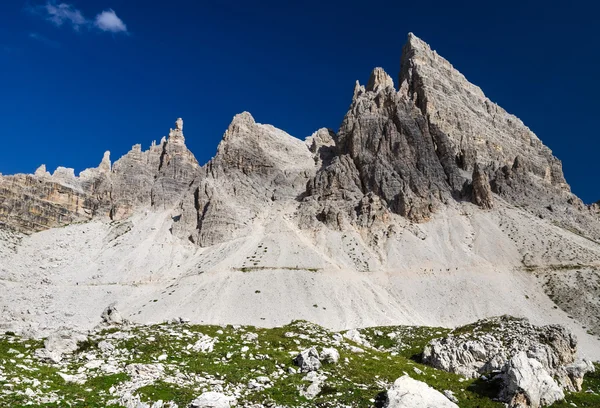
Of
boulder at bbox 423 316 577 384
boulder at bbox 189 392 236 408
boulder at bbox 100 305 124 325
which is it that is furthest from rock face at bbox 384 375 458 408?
boulder at bbox 100 305 124 325

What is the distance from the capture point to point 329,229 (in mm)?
118375

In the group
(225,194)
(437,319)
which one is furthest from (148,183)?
(437,319)

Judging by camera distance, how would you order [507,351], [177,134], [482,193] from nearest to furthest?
[507,351], [482,193], [177,134]

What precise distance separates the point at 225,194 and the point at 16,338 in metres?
110

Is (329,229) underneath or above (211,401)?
above

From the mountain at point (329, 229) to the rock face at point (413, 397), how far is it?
195ft

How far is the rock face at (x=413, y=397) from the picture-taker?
18.5m

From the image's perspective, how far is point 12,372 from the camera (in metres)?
20.4

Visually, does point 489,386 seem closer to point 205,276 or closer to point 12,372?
point 12,372

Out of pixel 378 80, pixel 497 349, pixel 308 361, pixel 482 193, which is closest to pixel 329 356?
pixel 308 361

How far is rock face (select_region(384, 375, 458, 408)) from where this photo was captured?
18.5 meters

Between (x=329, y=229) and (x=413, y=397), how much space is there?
99795mm

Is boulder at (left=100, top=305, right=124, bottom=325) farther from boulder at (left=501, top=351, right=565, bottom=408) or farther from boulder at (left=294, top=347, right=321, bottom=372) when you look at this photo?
boulder at (left=501, top=351, right=565, bottom=408)

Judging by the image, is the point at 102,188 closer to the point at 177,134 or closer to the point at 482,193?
the point at 177,134
